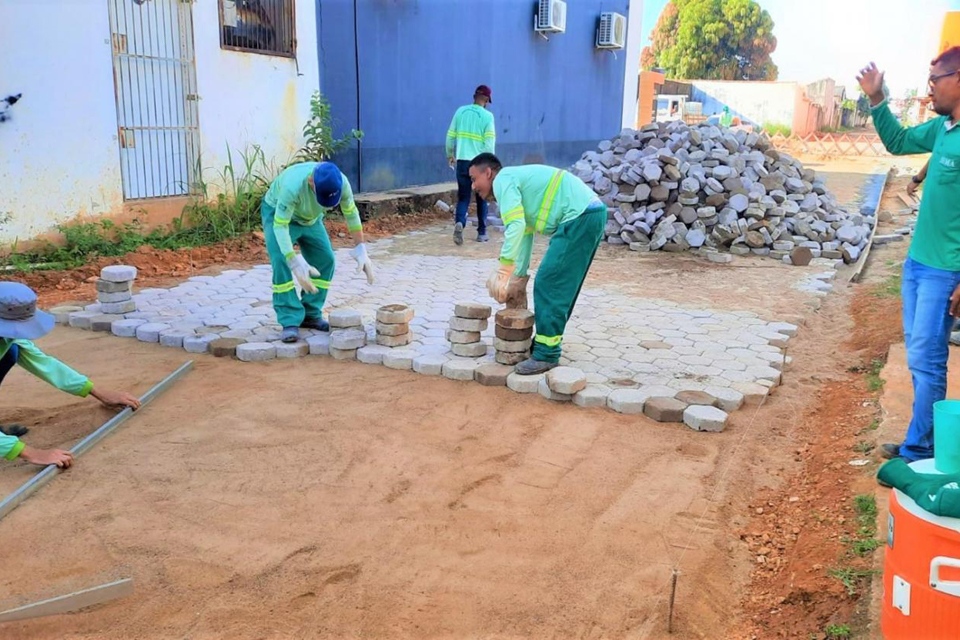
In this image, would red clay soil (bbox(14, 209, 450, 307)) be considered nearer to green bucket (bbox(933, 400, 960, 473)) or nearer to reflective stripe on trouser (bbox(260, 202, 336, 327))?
reflective stripe on trouser (bbox(260, 202, 336, 327))

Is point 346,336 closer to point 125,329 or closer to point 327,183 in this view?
point 327,183

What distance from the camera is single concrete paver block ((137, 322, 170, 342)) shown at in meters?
5.37

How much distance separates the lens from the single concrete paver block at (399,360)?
4.85m

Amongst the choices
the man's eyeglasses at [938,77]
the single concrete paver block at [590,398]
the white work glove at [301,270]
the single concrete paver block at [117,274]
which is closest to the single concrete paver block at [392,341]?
the white work glove at [301,270]

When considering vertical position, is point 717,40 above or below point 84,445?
above

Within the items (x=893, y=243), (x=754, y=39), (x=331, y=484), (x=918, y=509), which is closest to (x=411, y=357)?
(x=331, y=484)

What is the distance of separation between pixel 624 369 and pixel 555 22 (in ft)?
37.4

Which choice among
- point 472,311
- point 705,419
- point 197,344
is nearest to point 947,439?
point 705,419

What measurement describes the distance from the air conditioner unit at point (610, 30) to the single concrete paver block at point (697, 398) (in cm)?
1412

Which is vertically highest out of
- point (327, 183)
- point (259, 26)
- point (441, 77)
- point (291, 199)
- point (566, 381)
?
point (259, 26)

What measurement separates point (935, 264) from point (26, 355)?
4.01 meters

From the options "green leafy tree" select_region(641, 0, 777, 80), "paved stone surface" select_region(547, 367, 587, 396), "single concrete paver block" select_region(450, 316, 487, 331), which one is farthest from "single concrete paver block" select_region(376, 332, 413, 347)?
"green leafy tree" select_region(641, 0, 777, 80)

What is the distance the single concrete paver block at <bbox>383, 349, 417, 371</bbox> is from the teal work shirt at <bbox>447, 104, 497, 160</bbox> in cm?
455

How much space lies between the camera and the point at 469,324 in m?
4.87
